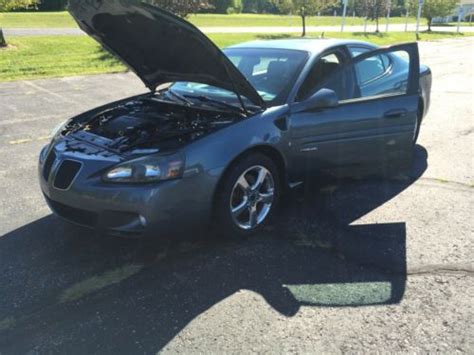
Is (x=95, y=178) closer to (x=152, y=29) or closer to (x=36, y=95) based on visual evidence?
(x=152, y=29)

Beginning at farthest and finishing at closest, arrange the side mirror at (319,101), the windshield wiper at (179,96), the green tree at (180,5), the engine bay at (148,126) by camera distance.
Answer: the green tree at (180,5)
the windshield wiper at (179,96)
the side mirror at (319,101)
the engine bay at (148,126)

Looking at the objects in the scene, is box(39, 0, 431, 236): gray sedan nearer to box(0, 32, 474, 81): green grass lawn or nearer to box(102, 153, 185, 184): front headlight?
box(102, 153, 185, 184): front headlight

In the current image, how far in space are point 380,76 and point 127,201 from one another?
3.08 m

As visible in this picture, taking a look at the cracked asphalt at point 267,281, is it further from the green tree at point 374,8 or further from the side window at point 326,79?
the green tree at point 374,8

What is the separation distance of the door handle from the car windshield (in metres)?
1.02

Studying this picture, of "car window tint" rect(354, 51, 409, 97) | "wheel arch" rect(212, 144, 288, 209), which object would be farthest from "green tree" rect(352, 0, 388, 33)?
"wheel arch" rect(212, 144, 288, 209)

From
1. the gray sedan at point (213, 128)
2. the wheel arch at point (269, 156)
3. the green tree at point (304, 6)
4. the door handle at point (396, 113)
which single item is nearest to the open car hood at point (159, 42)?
the gray sedan at point (213, 128)

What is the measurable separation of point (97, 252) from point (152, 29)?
180 centimetres

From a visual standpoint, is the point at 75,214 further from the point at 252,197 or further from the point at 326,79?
the point at 326,79

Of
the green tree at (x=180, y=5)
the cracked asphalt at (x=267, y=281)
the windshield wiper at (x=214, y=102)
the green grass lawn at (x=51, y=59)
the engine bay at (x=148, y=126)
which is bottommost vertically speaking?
the cracked asphalt at (x=267, y=281)

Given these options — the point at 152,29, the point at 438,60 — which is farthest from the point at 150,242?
the point at 438,60

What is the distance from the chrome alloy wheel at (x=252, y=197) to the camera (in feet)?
12.5

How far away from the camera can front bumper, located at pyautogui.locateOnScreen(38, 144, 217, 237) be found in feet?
10.7

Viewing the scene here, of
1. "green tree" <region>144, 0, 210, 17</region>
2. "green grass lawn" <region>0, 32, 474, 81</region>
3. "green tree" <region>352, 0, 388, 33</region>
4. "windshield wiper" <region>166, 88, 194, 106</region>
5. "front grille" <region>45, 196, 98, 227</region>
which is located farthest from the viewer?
"green tree" <region>352, 0, 388, 33</region>
